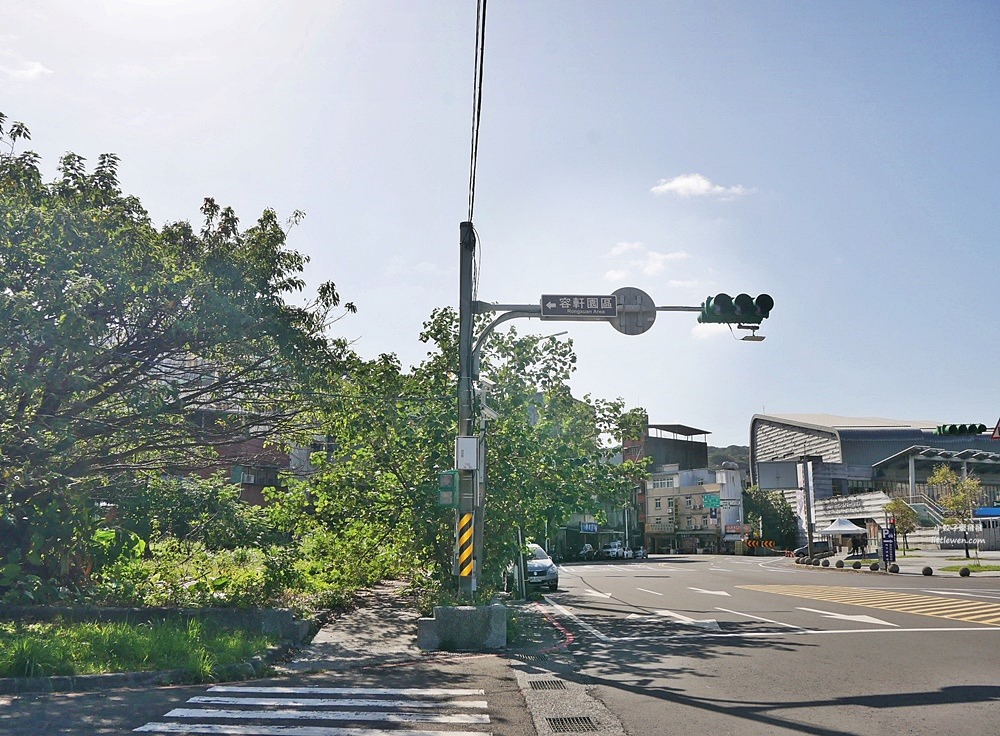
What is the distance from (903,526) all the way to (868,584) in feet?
97.0

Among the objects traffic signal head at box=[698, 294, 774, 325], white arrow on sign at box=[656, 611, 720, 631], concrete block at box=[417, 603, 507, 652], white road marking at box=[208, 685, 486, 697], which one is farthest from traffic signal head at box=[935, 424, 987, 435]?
white road marking at box=[208, 685, 486, 697]

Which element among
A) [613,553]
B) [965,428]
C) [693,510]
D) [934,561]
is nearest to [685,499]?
[693,510]

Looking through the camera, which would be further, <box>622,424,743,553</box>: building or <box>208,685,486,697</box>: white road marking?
<box>622,424,743,553</box>: building

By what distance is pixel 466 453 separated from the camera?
13766 mm

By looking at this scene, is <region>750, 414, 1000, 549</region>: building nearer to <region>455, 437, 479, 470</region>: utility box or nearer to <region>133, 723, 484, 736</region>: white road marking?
<region>455, 437, 479, 470</region>: utility box

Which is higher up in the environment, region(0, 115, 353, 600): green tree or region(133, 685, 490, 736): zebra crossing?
region(0, 115, 353, 600): green tree

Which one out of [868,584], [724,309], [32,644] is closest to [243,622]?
[32,644]

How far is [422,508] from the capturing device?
55.7ft

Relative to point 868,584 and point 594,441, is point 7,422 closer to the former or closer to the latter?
point 594,441

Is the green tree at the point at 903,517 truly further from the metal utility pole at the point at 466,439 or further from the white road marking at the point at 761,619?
the metal utility pole at the point at 466,439

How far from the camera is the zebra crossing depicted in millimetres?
7398

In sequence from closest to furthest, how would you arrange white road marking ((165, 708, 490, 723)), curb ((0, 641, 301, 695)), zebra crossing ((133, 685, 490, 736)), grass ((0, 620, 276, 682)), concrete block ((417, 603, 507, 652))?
zebra crossing ((133, 685, 490, 736)), white road marking ((165, 708, 490, 723)), curb ((0, 641, 301, 695)), grass ((0, 620, 276, 682)), concrete block ((417, 603, 507, 652))

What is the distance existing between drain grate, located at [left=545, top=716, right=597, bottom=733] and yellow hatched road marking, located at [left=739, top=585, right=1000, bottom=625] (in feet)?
38.5

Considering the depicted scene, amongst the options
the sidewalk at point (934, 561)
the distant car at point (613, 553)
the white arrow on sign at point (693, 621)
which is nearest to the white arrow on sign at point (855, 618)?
the white arrow on sign at point (693, 621)
